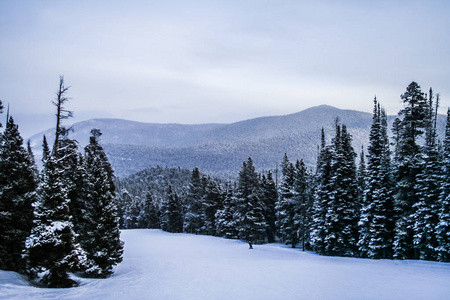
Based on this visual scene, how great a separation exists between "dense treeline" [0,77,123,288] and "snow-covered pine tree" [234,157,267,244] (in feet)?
104

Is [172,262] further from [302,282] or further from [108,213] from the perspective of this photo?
[302,282]

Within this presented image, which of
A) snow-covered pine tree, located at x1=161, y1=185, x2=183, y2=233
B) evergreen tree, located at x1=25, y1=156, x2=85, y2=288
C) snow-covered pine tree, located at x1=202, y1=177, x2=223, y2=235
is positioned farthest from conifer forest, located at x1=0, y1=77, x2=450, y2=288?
snow-covered pine tree, located at x1=161, y1=185, x2=183, y2=233

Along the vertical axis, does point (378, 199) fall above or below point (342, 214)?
above

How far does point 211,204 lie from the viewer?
72938 mm

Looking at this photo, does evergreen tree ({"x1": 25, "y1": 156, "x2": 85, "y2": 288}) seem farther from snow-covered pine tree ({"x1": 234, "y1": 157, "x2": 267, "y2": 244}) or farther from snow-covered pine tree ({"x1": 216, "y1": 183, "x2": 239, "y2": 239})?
snow-covered pine tree ({"x1": 216, "y1": 183, "x2": 239, "y2": 239})

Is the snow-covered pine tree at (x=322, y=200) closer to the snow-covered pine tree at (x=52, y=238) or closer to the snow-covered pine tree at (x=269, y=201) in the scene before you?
the snow-covered pine tree at (x=269, y=201)

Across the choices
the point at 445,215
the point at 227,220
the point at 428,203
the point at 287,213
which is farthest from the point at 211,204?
the point at 445,215

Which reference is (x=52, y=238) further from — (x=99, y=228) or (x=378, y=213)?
(x=378, y=213)

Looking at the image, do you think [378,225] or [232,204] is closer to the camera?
[378,225]

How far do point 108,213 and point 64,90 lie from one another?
33.3ft

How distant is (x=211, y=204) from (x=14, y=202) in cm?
5360

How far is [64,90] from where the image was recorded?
2109cm

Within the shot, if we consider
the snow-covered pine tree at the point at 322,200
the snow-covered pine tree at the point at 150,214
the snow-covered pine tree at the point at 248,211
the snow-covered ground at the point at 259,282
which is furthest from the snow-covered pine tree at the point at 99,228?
the snow-covered pine tree at the point at 150,214

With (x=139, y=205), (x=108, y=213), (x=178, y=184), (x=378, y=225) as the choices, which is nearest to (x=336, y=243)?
(x=378, y=225)
